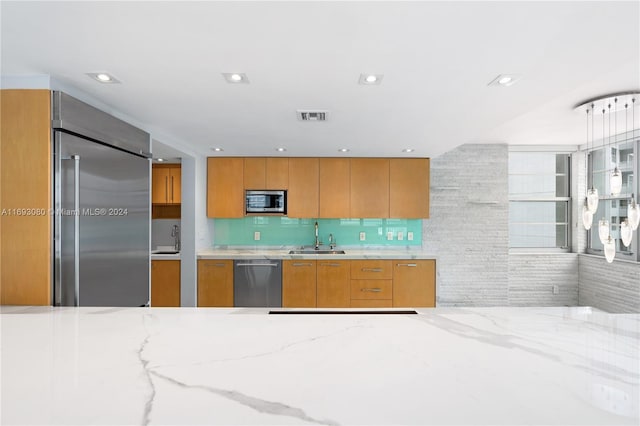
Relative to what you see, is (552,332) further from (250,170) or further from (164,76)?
(250,170)

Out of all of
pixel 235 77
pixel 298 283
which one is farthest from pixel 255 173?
pixel 235 77

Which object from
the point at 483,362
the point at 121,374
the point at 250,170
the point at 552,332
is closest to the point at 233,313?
the point at 121,374

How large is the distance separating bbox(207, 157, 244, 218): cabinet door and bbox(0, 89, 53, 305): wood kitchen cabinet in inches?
110

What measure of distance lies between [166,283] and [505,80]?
412 cm

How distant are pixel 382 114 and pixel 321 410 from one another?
2.28 m

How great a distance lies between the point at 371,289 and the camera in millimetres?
4320

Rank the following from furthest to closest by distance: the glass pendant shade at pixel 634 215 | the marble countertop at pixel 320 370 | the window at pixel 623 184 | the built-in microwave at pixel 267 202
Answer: the built-in microwave at pixel 267 202
the window at pixel 623 184
the glass pendant shade at pixel 634 215
the marble countertop at pixel 320 370

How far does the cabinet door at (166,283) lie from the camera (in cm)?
430

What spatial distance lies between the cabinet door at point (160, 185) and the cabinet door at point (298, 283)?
1.97 metres

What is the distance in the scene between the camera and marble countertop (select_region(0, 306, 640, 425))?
78 centimetres

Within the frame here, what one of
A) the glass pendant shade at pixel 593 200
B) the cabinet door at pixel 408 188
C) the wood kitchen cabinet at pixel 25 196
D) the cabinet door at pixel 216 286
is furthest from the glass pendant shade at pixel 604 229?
the wood kitchen cabinet at pixel 25 196

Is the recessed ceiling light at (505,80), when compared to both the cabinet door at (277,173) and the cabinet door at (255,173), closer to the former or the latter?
the cabinet door at (277,173)

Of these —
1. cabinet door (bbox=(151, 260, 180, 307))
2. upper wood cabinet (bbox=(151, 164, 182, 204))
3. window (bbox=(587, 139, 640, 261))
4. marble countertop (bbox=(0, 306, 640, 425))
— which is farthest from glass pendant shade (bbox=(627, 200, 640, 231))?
upper wood cabinet (bbox=(151, 164, 182, 204))

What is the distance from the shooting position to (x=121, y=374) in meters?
0.96
